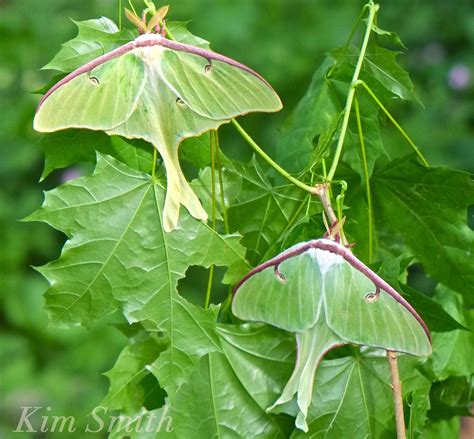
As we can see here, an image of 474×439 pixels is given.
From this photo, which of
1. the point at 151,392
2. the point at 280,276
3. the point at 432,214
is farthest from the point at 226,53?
the point at 280,276

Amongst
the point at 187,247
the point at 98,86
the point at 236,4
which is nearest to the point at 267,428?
the point at 187,247

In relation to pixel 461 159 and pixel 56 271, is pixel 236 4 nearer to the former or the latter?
pixel 461 159

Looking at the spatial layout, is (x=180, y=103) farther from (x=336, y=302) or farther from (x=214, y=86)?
(x=336, y=302)

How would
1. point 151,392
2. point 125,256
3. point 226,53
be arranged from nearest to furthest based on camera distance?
point 125,256 → point 151,392 → point 226,53

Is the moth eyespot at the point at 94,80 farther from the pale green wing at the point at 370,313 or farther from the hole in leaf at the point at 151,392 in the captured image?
the hole in leaf at the point at 151,392

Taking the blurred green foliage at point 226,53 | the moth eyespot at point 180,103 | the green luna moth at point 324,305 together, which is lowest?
the blurred green foliage at point 226,53

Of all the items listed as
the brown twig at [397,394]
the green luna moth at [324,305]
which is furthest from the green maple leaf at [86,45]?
the brown twig at [397,394]

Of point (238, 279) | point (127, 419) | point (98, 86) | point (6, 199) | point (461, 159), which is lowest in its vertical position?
point (6, 199)
